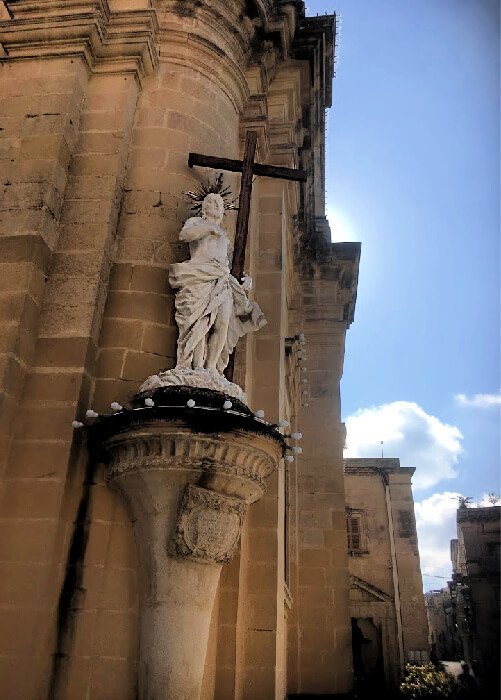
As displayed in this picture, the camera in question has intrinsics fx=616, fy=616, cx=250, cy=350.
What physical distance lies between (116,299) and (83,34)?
130 inches

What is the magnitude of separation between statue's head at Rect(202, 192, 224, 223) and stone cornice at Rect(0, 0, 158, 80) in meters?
2.07

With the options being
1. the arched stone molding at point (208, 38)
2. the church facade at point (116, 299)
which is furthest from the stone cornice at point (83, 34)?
the arched stone molding at point (208, 38)

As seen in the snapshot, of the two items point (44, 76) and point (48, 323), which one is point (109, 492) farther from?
point (44, 76)

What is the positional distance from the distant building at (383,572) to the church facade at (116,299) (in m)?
13.3

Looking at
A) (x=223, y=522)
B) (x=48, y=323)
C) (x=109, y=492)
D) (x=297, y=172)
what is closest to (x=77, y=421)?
(x=109, y=492)

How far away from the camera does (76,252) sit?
5934 mm

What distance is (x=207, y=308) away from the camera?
18.6 ft

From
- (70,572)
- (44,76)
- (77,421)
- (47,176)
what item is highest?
(44,76)

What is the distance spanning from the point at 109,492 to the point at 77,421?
0.65 m

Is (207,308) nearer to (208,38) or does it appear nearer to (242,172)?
(242,172)

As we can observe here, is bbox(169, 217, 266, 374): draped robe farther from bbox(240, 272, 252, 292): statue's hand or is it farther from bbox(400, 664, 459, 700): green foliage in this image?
bbox(400, 664, 459, 700): green foliage

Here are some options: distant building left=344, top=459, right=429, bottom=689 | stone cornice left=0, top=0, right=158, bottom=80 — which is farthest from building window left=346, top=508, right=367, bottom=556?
stone cornice left=0, top=0, right=158, bottom=80

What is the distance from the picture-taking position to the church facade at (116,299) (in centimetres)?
474

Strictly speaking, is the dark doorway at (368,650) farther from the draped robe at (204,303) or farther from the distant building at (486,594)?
the distant building at (486,594)
